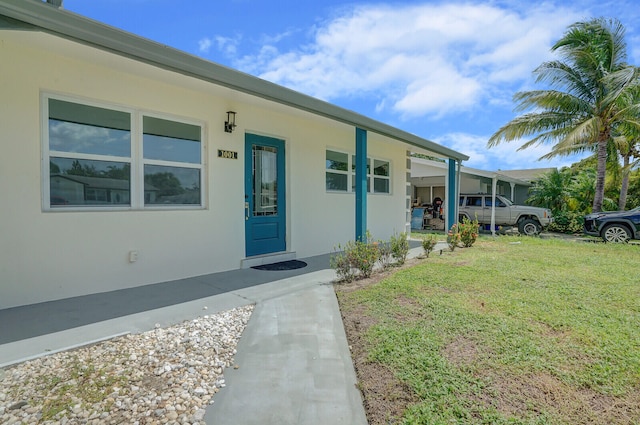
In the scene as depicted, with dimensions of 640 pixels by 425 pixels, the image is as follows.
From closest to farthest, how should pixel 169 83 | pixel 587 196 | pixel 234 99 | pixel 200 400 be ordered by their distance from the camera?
1. pixel 200 400
2. pixel 169 83
3. pixel 234 99
4. pixel 587 196

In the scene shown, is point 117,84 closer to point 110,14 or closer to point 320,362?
point 110,14

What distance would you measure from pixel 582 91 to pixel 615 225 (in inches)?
209

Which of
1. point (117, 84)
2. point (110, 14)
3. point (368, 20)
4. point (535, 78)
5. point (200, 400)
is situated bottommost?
point (200, 400)

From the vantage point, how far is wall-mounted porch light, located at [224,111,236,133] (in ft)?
18.1

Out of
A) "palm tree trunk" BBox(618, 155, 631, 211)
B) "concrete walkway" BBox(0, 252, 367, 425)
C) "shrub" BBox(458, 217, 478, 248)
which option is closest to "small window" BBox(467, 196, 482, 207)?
"shrub" BBox(458, 217, 478, 248)

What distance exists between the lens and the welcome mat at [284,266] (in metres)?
5.89

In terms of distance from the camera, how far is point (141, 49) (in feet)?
10.5

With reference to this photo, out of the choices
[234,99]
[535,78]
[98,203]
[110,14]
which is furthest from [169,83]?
[535,78]

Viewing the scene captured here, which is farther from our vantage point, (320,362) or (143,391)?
(320,362)

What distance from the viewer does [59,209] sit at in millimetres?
4000

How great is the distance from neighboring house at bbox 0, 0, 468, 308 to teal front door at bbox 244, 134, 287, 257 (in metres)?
0.02

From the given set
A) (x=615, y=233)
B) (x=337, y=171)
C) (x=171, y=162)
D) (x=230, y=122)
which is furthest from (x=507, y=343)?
(x=615, y=233)

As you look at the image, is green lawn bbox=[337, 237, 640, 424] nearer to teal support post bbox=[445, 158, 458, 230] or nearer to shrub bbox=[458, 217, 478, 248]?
shrub bbox=[458, 217, 478, 248]

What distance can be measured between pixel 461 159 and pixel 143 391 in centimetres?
1025
